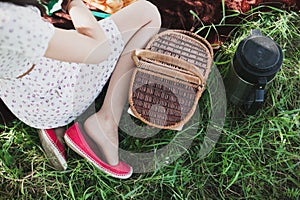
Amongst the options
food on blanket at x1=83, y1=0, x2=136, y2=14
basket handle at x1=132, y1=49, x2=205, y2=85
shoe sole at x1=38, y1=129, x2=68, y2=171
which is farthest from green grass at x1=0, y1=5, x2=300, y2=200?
food on blanket at x1=83, y1=0, x2=136, y2=14

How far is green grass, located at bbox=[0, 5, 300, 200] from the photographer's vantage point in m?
1.50

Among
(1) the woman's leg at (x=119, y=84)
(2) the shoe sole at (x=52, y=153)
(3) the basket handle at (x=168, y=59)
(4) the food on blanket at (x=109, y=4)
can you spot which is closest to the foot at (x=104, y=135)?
(1) the woman's leg at (x=119, y=84)

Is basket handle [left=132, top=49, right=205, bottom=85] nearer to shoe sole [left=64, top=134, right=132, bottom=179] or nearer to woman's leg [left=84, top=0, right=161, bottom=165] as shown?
woman's leg [left=84, top=0, right=161, bottom=165]

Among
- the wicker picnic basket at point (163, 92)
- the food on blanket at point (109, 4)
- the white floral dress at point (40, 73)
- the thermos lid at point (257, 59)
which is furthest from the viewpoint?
the food on blanket at point (109, 4)

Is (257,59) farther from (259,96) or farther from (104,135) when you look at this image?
(104,135)

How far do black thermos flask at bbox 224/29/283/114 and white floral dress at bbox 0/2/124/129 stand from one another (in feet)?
1.21

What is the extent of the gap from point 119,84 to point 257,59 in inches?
17.2

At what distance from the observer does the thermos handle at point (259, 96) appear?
1391mm

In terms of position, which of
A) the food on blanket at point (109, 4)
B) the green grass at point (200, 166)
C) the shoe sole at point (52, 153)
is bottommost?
the green grass at point (200, 166)

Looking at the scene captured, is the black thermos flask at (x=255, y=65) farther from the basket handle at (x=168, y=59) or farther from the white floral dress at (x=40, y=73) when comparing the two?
the white floral dress at (x=40, y=73)

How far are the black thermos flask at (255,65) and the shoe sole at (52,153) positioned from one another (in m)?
0.61

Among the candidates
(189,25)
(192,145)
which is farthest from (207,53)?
(192,145)

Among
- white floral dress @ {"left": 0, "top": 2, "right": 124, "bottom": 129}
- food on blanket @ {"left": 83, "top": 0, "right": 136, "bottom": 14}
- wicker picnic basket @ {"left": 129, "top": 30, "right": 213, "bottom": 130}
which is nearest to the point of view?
white floral dress @ {"left": 0, "top": 2, "right": 124, "bottom": 129}

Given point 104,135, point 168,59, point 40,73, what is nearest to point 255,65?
point 168,59
